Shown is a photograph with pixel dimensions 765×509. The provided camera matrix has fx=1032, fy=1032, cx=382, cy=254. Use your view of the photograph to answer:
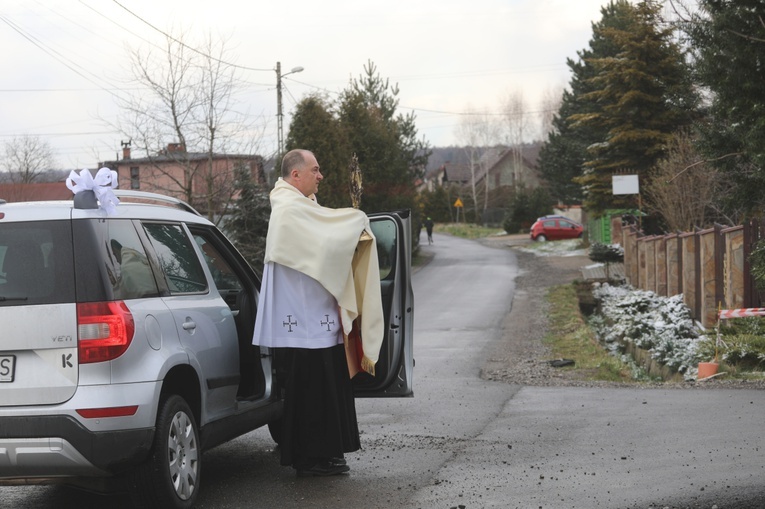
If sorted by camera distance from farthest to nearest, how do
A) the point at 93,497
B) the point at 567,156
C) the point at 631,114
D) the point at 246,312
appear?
the point at 567,156
the point at 631,114
the point at 246,312
the point at 93,497

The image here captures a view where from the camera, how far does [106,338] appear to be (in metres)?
5.14

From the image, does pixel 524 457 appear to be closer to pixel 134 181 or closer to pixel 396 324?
pixel 396 324

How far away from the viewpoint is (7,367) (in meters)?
5.17

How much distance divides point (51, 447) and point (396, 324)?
8.97 ft

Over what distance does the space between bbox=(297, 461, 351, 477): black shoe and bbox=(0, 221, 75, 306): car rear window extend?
86.2 inches

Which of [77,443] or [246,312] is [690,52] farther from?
[77,443]

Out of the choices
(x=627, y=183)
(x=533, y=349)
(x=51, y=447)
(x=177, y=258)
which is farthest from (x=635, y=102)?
(x=51, y=447)

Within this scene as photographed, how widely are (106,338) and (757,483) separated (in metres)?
3.73

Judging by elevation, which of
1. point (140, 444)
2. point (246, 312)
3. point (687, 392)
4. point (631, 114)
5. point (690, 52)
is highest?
point (631, 114)

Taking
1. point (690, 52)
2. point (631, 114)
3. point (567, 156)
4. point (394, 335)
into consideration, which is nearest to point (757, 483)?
point (394, 335)

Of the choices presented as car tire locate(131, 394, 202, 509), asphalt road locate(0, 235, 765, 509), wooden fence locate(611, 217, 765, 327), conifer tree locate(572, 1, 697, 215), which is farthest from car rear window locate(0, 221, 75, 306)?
conifer tree locate(572, 1, 697, 215)

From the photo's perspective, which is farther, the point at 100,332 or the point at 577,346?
the point at 577,346

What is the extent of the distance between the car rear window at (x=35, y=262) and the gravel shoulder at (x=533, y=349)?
25.5 ft

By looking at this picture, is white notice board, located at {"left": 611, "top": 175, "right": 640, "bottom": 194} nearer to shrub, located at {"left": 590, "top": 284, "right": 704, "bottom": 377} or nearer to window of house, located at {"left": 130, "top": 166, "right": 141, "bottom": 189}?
shrub, located at {"left": 590, "top": 284, "right": 704, "bottom": 377}
